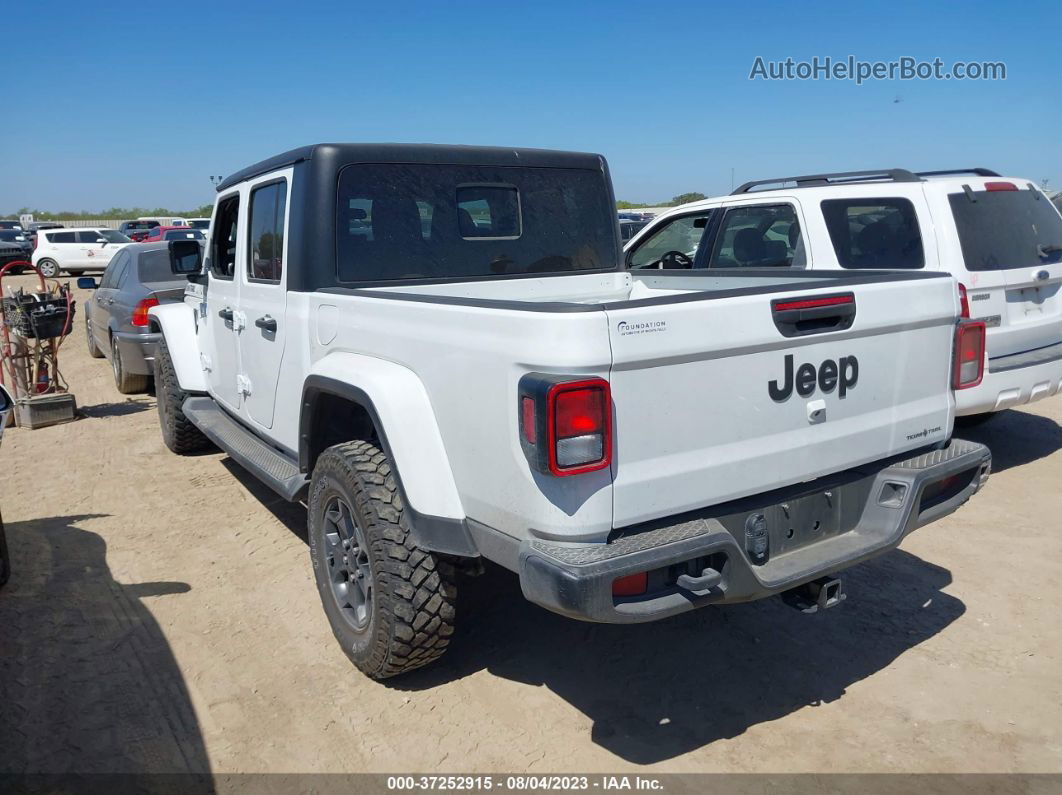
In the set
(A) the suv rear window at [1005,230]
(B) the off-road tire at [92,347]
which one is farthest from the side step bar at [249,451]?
(B) the off-road tire at [92,347]

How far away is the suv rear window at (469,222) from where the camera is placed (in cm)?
400

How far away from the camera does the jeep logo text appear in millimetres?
2899

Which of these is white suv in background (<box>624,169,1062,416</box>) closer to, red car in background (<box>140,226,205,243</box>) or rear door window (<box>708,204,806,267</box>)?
rear door window (<box>708,204,806,267</box>)

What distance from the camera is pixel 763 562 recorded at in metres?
2.95

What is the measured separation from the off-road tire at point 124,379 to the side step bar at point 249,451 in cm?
345

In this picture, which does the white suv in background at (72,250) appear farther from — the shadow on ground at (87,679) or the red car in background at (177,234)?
the shadow on ground at (87,679)

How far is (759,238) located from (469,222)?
3123 mm

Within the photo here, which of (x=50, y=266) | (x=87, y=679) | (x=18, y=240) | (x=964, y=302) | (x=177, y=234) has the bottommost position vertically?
(x=87, y=679)

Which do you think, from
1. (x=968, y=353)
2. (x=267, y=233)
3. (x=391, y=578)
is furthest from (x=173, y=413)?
(x=968, y=353)

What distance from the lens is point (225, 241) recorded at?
5.40 m

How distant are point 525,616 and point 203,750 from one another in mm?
1550

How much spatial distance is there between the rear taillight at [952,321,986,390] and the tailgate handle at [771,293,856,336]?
737 mm

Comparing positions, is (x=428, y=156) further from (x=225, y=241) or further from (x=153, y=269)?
(x=153, y=269)

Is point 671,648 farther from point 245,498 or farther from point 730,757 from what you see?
point 245,498
